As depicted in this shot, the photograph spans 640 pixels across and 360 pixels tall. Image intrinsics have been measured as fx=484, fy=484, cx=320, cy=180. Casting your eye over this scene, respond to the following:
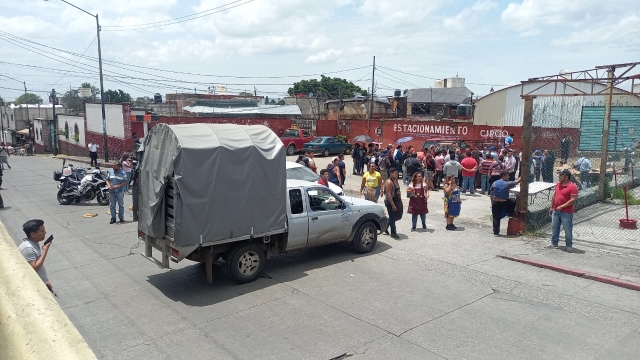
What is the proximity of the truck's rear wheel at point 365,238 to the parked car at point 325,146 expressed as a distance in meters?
20.7

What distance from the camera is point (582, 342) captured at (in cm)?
595

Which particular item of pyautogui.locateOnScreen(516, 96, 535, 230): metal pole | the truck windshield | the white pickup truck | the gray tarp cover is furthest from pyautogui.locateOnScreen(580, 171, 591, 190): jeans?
the gray tarp cover

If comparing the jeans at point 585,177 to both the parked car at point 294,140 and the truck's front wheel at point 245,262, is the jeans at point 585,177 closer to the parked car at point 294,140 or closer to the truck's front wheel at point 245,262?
the truck's front wheel at point 245,262

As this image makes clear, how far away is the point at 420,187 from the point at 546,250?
303 centimetres

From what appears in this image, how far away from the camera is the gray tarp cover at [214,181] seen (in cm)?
743

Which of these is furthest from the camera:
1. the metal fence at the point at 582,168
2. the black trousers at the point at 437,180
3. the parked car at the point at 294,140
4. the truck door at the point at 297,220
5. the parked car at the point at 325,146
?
the parked car at the point at 294,140

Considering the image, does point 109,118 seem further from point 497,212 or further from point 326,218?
point 497,212

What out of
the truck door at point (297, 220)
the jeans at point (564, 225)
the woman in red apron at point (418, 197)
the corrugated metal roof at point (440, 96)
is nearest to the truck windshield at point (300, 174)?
the woman in red apron at point (418, 197)

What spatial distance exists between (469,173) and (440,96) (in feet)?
139

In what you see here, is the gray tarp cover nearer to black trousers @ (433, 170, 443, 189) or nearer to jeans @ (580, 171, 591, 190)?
jeans @ (580, 171, 591, 190)

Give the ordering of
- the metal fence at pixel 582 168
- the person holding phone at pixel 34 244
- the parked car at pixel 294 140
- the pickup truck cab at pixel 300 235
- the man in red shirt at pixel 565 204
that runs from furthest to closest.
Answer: the parked car at pixel 294 140 < the metal fence at pixel 582 168 < the man in red shirt at pixel 565 204 < the pickup truck cab at pixel 300 235 < the person holding phone at pixel 34 244

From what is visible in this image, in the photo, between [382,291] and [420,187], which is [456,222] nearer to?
[420,187]

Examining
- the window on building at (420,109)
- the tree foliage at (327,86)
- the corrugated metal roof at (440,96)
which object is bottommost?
the window on building at (420,109)

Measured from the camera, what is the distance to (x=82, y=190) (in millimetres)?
16062
